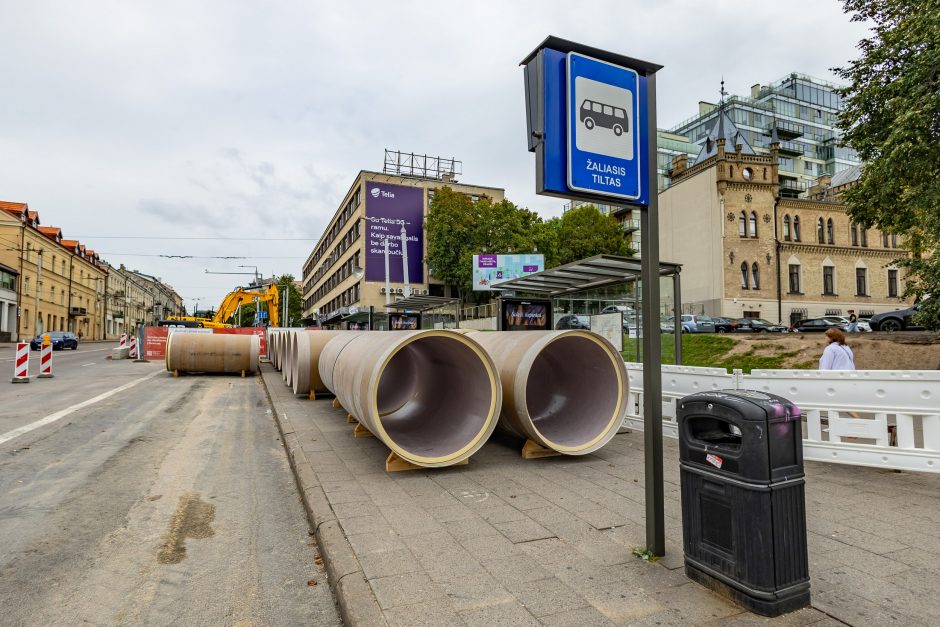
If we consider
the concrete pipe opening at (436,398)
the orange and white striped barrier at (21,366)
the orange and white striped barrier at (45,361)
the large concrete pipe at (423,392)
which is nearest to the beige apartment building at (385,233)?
the orange and white striped barrier at (45,361)

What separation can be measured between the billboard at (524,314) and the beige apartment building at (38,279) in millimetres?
47993

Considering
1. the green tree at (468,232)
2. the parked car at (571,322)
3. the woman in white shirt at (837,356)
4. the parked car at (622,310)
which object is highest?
the green tree at (468,232)

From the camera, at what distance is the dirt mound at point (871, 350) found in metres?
16.1

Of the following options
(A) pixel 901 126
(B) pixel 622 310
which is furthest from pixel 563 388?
(A) pixel 901 126

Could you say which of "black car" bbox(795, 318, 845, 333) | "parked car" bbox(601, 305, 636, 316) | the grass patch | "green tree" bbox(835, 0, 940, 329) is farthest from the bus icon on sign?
"black car" bbox(795, 318, 845, 333)

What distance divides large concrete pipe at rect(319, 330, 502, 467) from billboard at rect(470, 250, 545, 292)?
99.5 ft

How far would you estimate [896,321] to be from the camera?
25672mm

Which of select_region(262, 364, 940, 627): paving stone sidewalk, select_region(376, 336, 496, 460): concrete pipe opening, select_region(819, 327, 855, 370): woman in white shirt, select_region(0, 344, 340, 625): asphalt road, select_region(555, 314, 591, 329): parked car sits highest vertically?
select_region(555, 314, 591, 329): parked car

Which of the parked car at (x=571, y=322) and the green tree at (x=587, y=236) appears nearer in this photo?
the parked car at (x=571, y=322)

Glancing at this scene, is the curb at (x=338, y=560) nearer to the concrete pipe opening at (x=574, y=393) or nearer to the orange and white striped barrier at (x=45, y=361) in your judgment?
the concrete pipe opening at (x=574, y=393)

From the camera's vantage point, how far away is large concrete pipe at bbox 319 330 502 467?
5.34m

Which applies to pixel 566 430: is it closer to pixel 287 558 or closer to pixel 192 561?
pixel 287 558

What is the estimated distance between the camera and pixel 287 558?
12.0 feet

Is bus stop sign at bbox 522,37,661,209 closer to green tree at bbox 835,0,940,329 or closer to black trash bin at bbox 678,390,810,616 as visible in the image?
black trash bin at bbox 678,390,810,616
